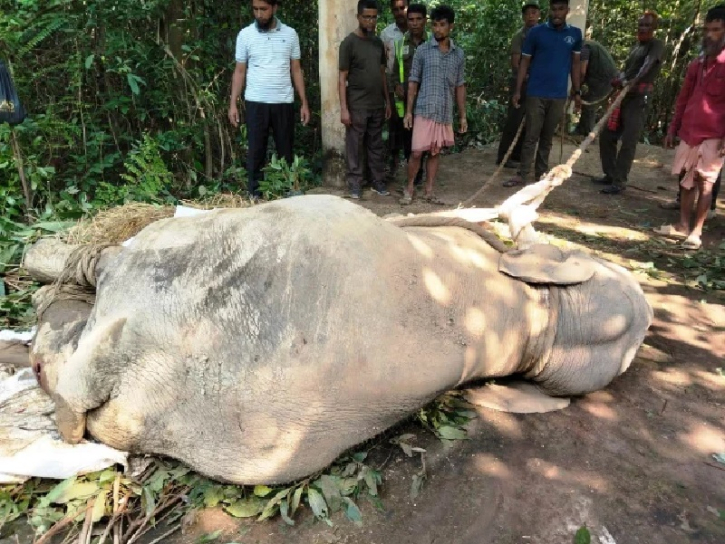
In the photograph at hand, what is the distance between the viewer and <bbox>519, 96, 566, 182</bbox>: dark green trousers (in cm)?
697

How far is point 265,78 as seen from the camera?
576 cm

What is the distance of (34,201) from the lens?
516cm

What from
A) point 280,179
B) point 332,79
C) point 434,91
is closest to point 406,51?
point 434,91

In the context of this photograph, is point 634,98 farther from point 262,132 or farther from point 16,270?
point 16,270

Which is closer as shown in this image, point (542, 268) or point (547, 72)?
point (542, 268)

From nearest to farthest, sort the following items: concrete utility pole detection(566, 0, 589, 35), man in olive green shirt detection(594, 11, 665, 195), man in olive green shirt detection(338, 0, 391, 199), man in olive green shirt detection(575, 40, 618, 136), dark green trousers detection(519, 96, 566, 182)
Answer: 1. man in olive green shirt detection(338, 0, 391, 199)
2. man in olive green shirt detection(594, 11, 665, 195)
3. dark green trousers detection(519, 96, 566, 182)
4. concrete utility pole detection(566, 0, 589, 35)
5. man in olive green shirt detection(575, 40, 618, 136)

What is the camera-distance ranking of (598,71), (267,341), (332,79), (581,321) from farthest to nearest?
1. (598,71)
2. (332,79)
3. (581,321)
4. (267,341)

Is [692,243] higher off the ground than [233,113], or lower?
lower

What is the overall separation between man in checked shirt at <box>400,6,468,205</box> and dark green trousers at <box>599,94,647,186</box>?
217cm

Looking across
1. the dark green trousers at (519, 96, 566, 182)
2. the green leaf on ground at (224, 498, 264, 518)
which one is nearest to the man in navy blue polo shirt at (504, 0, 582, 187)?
the dark green trousers at (519, 96, 566, 182)

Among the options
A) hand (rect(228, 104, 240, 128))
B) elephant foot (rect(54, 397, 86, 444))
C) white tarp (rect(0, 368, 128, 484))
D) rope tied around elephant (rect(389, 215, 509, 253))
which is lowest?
white tarp (rect(0, 368, 128, 484))

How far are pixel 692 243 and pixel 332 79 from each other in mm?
4010

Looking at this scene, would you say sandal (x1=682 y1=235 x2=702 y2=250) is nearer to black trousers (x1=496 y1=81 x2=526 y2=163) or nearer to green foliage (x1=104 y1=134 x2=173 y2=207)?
black trousers (x1=496 y1=81 x2=526 y2=163)

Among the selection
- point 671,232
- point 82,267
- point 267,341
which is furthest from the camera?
point 671,232
